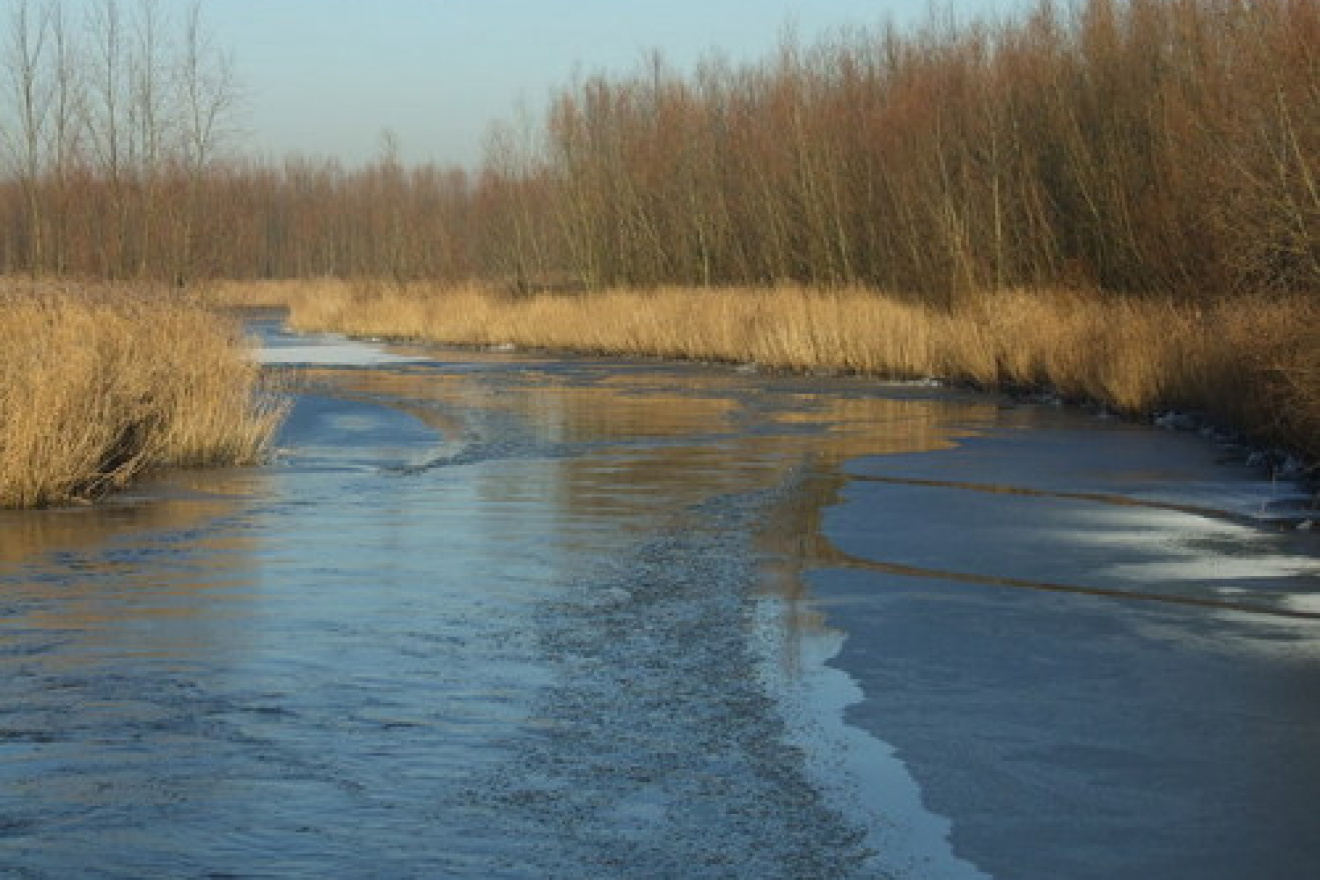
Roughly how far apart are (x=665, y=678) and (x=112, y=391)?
7954 mm

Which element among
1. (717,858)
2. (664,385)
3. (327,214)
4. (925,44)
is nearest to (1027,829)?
(717,858)

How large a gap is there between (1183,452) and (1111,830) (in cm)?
1159

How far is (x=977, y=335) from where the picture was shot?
25656mm

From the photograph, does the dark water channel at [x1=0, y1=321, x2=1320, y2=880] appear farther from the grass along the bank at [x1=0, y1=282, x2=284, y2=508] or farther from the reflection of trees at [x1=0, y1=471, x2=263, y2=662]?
the grass along the bank at [x1=0, y1=282, x2=284, y2=508]

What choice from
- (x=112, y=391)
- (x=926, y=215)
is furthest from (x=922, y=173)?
(x=112, y=391)

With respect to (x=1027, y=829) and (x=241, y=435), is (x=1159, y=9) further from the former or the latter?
(x=1027, y=829)

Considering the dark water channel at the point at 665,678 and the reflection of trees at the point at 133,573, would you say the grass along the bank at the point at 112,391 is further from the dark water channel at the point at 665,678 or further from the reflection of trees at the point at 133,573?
the dark water channel at the point at 665,678

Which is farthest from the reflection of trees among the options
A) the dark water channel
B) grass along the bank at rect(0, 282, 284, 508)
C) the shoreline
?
the shoreline

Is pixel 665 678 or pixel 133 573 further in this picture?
pixel 133 573

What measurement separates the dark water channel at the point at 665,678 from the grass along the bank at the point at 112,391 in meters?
0.54

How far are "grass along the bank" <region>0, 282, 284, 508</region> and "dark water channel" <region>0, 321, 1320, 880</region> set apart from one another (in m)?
0.54

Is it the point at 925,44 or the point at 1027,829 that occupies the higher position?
the point at 925,44

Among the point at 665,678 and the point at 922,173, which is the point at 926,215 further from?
the point at 665,678

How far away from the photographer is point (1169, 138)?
22562 millimetres
